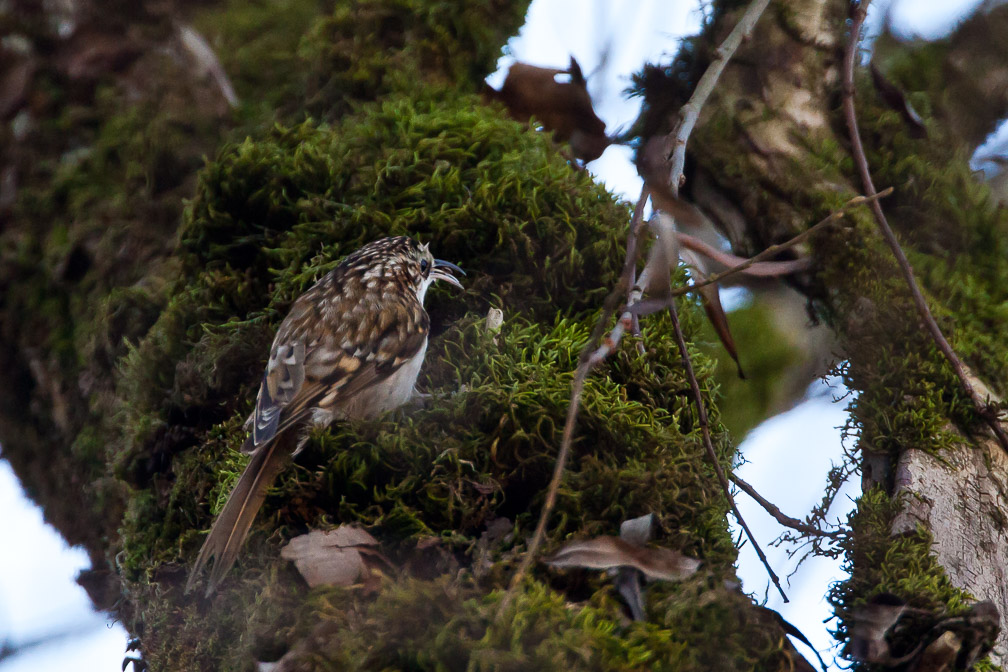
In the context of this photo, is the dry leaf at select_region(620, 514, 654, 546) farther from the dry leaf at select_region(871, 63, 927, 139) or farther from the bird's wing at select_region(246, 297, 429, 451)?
the dry leaf at select_region(871, 63, 927, 139)

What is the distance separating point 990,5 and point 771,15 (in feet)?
4.31

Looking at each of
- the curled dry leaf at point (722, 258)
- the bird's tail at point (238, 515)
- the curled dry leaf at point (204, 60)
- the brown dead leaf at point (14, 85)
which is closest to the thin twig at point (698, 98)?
the curled dry leaf at point (722, 258)

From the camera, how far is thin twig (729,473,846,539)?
2.44 metres

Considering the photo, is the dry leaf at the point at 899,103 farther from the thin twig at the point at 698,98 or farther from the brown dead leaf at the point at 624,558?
the brown dead leaf at the point at 624,558

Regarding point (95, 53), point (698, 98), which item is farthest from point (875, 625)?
point (95, 53)

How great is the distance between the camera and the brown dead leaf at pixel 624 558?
2.05m

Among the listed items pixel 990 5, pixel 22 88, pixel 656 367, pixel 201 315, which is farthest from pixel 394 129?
pixel 990 5

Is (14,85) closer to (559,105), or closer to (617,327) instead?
(559,105)

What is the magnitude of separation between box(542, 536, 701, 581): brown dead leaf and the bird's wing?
108 cm

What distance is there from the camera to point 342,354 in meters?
3.31

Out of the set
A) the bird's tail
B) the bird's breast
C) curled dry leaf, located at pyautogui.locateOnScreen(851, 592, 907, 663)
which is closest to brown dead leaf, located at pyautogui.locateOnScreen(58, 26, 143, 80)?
the bird's breast

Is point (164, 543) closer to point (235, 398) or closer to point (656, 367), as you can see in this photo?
Result: point (235, 398)

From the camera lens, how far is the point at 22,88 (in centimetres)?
438

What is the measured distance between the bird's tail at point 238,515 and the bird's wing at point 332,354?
0.65 feet
